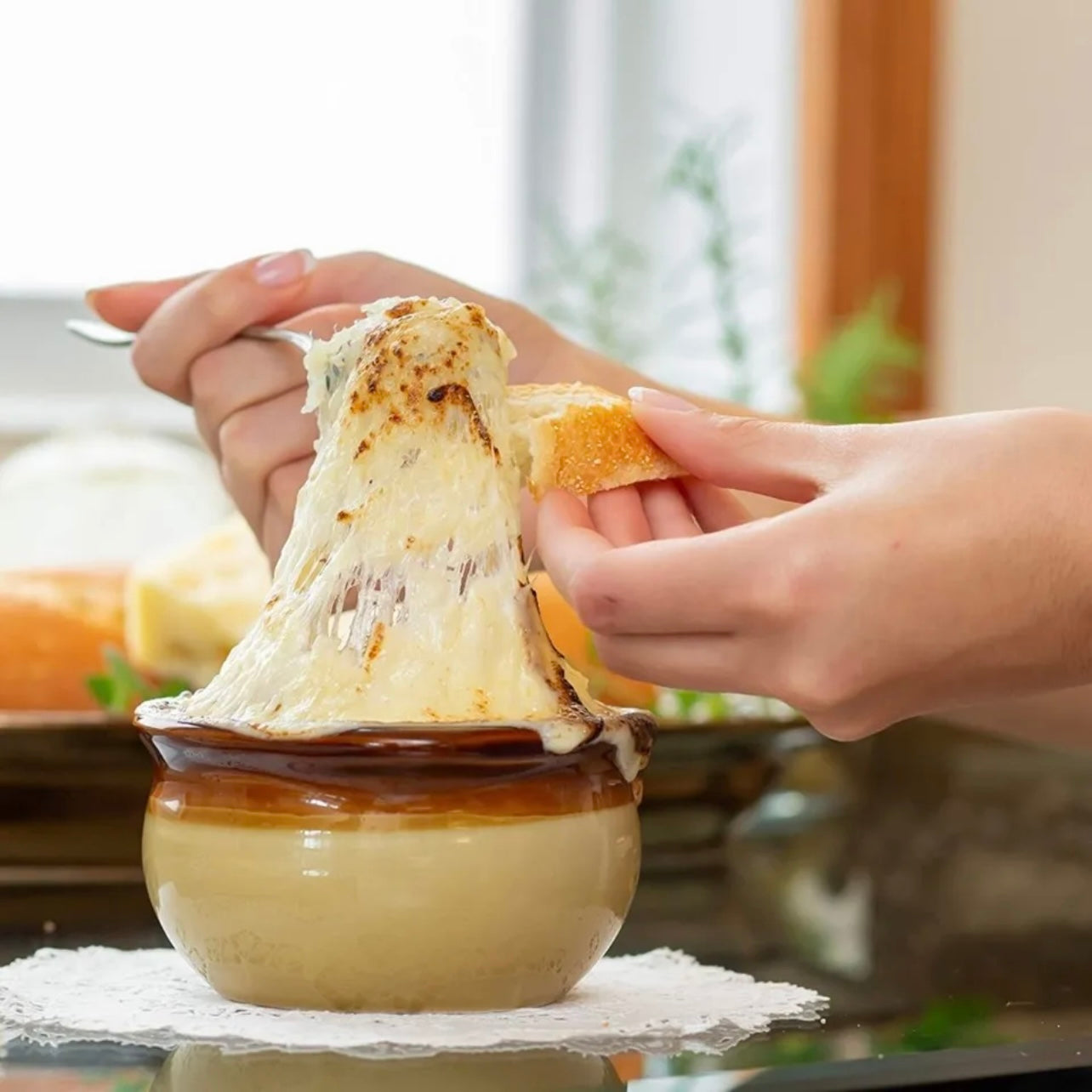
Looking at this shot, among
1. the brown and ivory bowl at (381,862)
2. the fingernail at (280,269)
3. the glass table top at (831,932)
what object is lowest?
the glass table top at (831,932)

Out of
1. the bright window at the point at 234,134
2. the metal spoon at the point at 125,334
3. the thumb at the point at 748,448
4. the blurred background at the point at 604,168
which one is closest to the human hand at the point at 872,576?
the thumb at the point at 748,448

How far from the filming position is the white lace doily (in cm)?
51

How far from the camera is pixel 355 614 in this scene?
0.56 metres

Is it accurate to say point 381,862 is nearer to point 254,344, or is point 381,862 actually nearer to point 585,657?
point 254,344

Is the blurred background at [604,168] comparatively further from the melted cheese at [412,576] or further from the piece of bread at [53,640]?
the melted cheese at [412,576]

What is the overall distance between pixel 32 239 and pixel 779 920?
4.85ft

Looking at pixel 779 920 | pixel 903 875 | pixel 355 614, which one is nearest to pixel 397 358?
pixel 355 614

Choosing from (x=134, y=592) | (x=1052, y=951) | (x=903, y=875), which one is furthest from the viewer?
(x=134, y=592)

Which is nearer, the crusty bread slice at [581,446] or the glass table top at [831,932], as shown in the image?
the glass table top at [831,932]

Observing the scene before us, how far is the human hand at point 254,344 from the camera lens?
2.77 ft

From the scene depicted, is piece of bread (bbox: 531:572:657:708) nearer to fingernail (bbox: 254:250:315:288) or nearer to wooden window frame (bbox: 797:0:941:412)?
fingernail (bbox: 254:250:315:288)

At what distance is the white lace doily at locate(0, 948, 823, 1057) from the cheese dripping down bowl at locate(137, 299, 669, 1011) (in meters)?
0.01

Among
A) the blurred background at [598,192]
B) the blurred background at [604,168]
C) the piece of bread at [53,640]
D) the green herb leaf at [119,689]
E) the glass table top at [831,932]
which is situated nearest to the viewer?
the glass table top at [831,932]

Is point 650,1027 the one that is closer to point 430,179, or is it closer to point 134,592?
point 134,592
